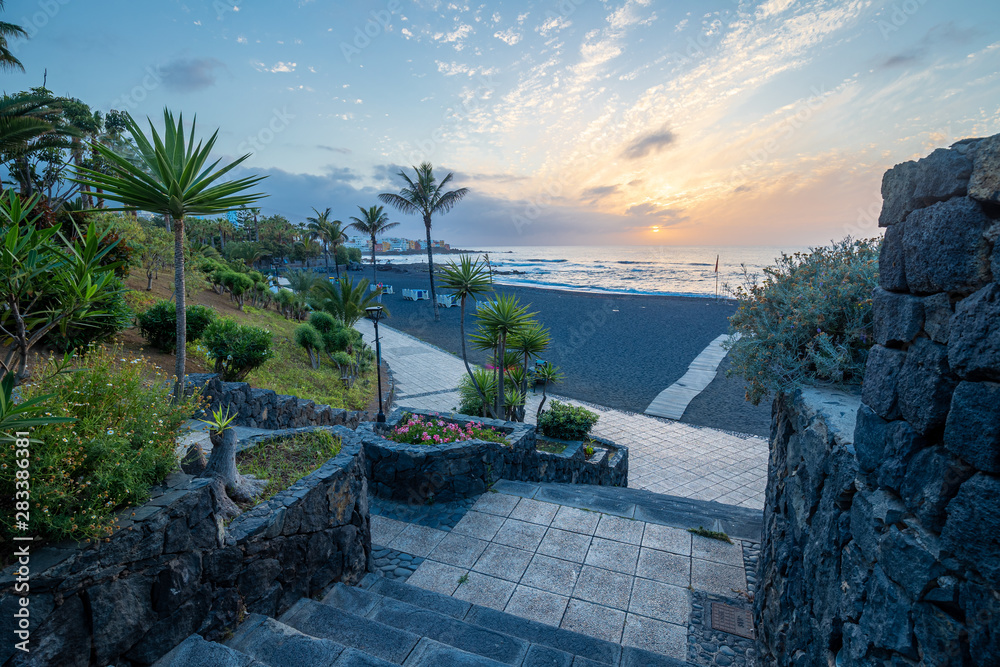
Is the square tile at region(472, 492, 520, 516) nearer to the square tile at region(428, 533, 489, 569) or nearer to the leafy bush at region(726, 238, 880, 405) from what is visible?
the square tile at region(428, 533, 489, 569)

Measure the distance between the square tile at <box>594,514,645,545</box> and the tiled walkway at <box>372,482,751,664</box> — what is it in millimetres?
12

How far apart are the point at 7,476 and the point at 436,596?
337 centimetres

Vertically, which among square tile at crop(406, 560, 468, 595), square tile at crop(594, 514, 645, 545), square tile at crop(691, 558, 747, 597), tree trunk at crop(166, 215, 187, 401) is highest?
tree trunk at crop(166, 215, 187, 401)

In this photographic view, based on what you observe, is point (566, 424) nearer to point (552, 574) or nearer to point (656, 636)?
point (552, 574)

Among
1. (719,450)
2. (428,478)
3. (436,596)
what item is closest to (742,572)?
(436,596)

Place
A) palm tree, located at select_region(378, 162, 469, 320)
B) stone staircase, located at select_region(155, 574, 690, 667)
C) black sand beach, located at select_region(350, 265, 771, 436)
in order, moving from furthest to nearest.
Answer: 1. palm tree, located at select_region(378, 162, 469, 320)
2. black sand beach, located at select_region(350, 265, 771, 436)
3. stone staircase, located at select_region(155, 574, 690, 667)

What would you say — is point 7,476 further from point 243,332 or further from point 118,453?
point 243,332

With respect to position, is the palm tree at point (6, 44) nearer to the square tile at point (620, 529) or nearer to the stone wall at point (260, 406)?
the stone wall at point (260, 406)

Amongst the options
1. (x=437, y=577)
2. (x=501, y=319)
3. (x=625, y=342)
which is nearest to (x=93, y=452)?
(x=437, y=577)

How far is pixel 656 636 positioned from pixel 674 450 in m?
7.46

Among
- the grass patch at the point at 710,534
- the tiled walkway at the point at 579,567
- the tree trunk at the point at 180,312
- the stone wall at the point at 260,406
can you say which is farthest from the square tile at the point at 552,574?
the stone wall at the point at 260,406

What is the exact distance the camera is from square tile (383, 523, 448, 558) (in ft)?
17.2

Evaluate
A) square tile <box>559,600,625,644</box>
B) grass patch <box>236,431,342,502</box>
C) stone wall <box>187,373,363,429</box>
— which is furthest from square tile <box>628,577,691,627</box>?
stone wall <box>187,373,363,429</box>

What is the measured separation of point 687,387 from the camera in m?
15.7
